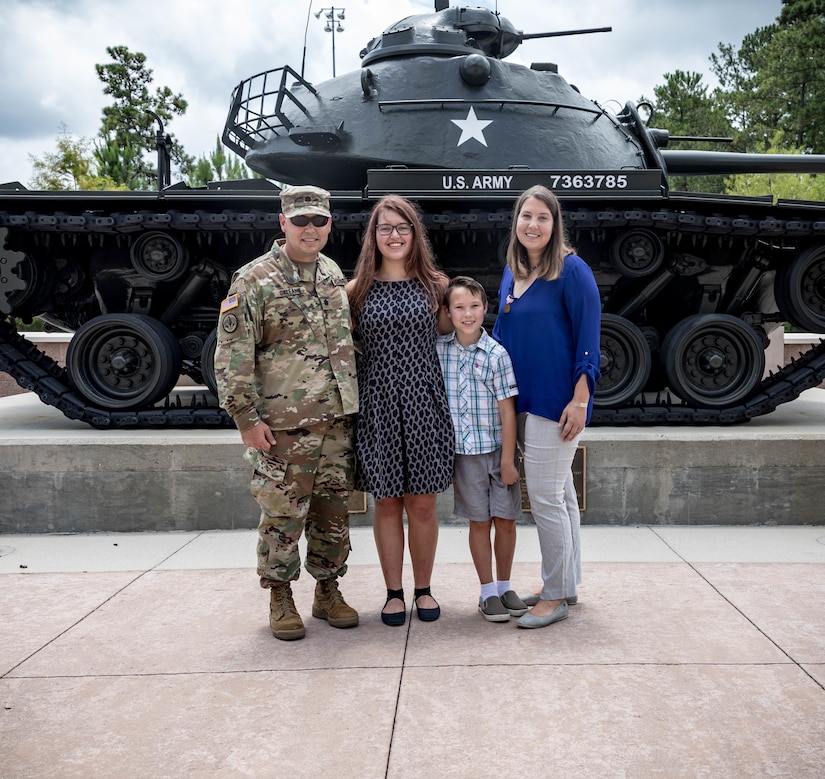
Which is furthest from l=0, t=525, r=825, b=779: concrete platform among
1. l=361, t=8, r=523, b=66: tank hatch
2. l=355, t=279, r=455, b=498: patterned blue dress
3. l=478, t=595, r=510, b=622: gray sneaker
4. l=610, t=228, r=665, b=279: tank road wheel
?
l=361, t=8, r=523, b=66: tank hatch

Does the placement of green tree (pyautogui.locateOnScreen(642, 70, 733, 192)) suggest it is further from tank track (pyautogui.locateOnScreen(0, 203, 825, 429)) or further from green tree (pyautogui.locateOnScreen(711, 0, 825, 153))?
tank track (pyautogui.locateOnScreen(0, 203, 825, 429))

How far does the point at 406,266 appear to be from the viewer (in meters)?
4.16

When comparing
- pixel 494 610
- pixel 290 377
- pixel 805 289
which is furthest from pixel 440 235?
pixel 494 610

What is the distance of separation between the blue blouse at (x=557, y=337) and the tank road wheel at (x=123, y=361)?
13.6 ft

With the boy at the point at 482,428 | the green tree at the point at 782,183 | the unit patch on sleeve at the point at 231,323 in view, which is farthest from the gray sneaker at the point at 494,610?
the green tree at the point at 782,183

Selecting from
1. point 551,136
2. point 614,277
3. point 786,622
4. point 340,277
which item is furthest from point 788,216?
point 340,277

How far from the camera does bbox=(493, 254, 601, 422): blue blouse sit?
3.96 meters

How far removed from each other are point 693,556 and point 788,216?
10.9ft

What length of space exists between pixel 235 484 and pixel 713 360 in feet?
13.5

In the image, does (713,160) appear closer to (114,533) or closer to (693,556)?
(693,556)

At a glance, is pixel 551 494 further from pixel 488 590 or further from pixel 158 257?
pixel 158 257

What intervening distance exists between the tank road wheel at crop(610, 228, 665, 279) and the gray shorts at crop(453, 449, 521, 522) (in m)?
3.64

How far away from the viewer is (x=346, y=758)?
2891 mm

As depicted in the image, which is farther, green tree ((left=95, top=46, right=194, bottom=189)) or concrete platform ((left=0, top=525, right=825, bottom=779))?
green tree ((left=95, top=46, right=194, bottom=189))
